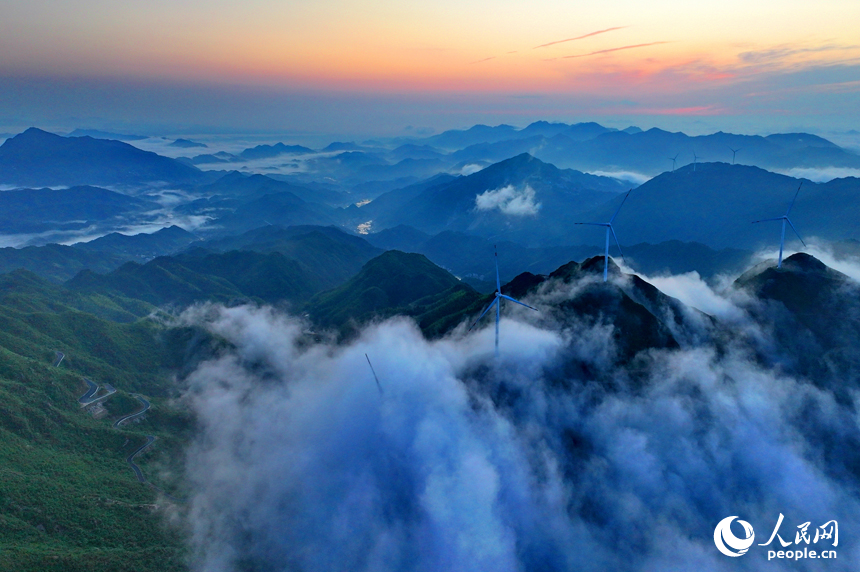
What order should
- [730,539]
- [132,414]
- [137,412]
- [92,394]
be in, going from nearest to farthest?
[730,539] < [132,414] < [92,394] < [137,412]

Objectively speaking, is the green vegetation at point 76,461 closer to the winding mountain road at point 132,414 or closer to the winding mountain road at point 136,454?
the winding mountain road at point 136,454

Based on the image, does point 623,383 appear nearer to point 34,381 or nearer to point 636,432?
point 636,432

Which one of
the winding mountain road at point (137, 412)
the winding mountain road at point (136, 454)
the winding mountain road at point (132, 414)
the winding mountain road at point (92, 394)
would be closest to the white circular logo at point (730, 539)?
the winding mountain road at point (132, 414)

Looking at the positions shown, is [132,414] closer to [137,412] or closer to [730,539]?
[137,412]

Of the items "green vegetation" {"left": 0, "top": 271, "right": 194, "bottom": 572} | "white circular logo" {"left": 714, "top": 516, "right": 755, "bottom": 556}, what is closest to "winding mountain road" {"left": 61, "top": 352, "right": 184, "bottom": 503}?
"green vegetation" {"left": 0, "top": 271, "right": 194, "bottom": 572}

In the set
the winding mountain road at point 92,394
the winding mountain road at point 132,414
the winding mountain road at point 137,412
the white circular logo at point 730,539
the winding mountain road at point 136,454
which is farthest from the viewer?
the winding mountain road at point 92,394

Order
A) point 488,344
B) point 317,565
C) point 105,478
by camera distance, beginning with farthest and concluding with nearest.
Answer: point 488,344 < point 105,478 < point 317,565

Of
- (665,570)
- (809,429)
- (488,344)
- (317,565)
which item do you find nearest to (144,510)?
(317,565)

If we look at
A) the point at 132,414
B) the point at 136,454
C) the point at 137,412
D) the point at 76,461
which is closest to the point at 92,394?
the point at 132,414

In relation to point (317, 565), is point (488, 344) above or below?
above
